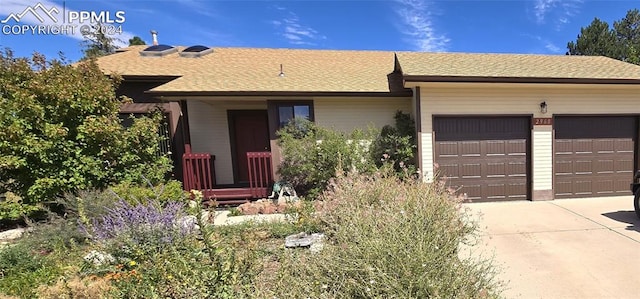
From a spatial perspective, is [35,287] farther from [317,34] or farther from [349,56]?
[317,34]

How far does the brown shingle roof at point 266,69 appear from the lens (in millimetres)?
7297

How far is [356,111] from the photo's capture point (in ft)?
25.4

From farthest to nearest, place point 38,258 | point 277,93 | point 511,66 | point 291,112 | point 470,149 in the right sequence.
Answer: point 291,112
point 511,66
point 277,93
point 470,149
point 38,258

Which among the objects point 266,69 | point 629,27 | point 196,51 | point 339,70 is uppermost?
point 629,27

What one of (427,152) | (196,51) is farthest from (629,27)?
(196,51)

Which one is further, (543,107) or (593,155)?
(593,155)

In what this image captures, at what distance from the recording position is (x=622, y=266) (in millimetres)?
3477

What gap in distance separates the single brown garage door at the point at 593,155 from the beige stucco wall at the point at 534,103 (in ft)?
0.76

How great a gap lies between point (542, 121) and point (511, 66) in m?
1.62

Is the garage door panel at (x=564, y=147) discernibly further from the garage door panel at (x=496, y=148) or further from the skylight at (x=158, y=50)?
the skylight at (x=158, y=50)

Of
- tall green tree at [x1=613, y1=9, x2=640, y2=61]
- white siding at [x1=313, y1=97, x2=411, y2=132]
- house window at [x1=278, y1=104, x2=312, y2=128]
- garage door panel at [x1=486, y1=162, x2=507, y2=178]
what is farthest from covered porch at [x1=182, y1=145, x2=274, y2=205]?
tall green tree at [x1=613, y1=9, x2=640, y2=61]

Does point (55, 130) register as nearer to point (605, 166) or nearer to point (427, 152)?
point (427, 152)

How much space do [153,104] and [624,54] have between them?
35762 mm

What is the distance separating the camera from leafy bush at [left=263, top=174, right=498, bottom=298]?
7.04 ft
